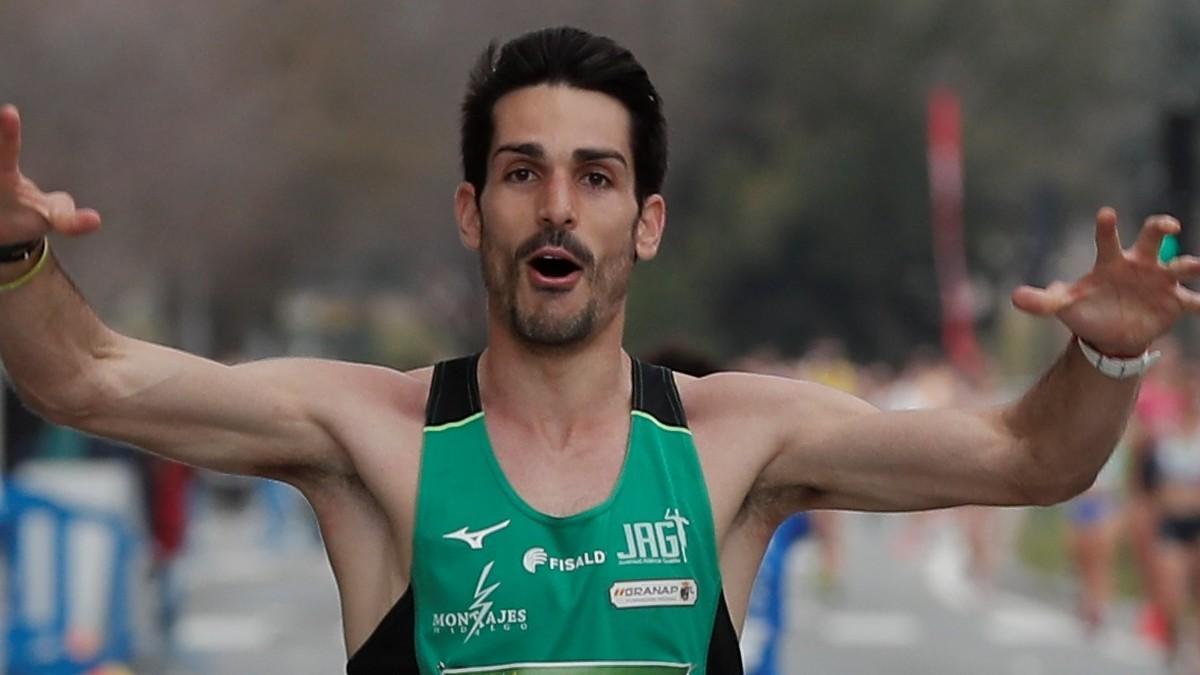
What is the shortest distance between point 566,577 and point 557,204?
0.57 metres

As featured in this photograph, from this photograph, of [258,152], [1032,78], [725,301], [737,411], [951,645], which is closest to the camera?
[737,411]

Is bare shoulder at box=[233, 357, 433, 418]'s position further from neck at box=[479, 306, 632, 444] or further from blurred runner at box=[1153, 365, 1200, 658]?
blurred runner at box=[1153, 365, 1200, 658]

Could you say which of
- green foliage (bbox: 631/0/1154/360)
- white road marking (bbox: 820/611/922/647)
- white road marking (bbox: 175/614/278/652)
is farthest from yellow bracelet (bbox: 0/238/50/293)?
green foliage (bbox: 631/0/1154/360)

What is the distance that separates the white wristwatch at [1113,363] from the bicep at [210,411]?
119 cm

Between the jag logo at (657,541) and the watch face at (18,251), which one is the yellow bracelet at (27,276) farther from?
the jag logo at (657,541)

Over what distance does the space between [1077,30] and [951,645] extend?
51.1 m

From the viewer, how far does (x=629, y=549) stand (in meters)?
4.41

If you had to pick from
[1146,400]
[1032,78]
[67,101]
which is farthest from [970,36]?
[1146,400]

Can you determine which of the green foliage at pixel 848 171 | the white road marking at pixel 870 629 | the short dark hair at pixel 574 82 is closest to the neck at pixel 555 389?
the short dark hair at pixel 574 82

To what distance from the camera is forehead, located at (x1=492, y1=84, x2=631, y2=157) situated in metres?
4.54

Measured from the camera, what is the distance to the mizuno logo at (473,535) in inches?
174

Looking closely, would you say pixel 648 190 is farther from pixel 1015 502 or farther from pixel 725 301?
pixel 725 301

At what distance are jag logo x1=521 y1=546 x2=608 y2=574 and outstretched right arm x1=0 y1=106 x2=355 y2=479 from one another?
15.3 inches

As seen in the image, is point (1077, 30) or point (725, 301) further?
point (1077, 30)
